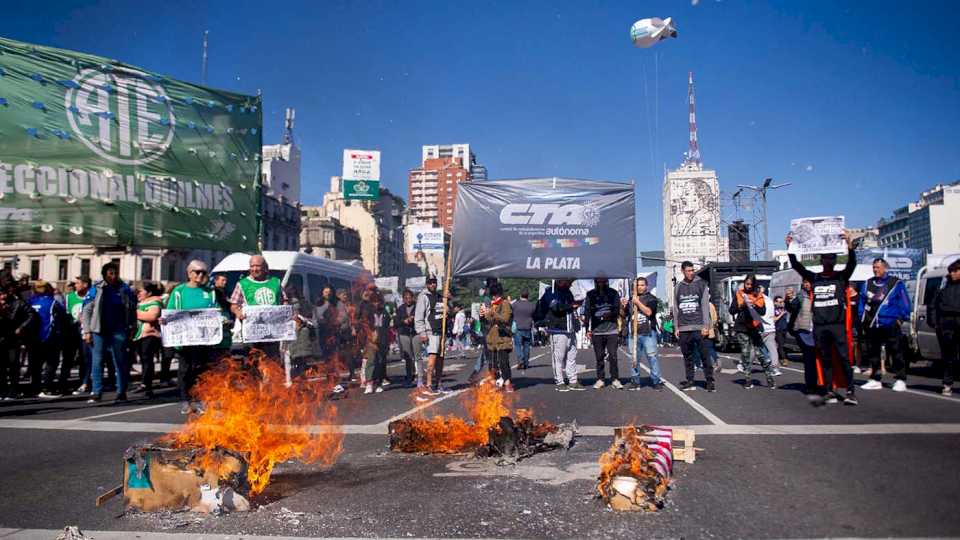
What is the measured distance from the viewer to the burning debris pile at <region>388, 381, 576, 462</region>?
16.9 ft

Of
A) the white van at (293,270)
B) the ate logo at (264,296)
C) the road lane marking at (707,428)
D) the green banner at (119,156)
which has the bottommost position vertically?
the road lane marking at (707,428)

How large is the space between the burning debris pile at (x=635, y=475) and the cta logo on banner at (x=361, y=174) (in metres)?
32.0

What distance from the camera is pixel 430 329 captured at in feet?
34.9

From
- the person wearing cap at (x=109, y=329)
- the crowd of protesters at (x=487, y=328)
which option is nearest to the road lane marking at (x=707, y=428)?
the crowd of protesters at (x=487, y=328)

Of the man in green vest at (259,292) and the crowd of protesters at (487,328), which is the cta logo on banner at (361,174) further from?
the man in green vest at (259,292)

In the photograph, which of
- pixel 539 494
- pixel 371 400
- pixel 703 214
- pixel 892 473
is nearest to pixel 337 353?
pixel 371 400

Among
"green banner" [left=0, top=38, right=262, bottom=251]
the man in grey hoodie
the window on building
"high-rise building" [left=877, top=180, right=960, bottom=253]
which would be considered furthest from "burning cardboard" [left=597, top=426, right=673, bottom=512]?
"high-rise building" [left=877, top=180, right=960, bottom=253]

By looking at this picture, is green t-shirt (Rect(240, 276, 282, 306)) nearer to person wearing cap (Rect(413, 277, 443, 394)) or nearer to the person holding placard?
the person holding placard

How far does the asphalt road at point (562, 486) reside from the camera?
11.4ft

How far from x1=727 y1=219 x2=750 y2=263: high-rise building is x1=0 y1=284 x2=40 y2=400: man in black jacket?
52845mm

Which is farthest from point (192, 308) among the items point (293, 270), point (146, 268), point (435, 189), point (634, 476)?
point (435, 189)

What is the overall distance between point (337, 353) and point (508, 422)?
8825mm

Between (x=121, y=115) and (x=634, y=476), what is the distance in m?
10.4

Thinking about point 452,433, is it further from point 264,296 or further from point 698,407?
point 698,407
